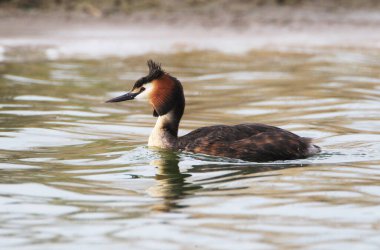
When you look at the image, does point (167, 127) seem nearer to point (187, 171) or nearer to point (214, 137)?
point (214, 137)

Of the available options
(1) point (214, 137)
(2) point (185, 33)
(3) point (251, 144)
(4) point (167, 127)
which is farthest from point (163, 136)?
(2) point (185, 33)

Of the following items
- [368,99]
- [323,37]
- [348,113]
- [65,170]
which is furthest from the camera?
[323,37]

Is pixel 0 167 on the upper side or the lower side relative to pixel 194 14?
lower

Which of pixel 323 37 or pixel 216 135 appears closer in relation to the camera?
pixel 216 135

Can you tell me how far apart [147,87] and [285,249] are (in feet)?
13.2

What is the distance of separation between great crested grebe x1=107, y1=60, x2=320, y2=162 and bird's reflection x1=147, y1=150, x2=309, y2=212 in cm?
17

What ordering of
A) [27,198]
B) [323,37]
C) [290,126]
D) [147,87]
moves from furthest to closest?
1. [323,37]
2. [290,126]
3. [147,87]
4. [27,198]

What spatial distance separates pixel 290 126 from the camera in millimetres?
11664

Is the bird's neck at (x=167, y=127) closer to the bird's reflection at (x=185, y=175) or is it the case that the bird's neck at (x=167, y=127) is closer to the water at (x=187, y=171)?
the water at (x=187, y=171)

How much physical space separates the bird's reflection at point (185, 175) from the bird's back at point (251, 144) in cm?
16

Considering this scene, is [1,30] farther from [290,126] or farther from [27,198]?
[27,198]

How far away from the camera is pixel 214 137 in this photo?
9445mm

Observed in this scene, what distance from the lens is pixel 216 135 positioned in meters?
9.46

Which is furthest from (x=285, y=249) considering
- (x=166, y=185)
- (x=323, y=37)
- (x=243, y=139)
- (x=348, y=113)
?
(x=323, y=37)
